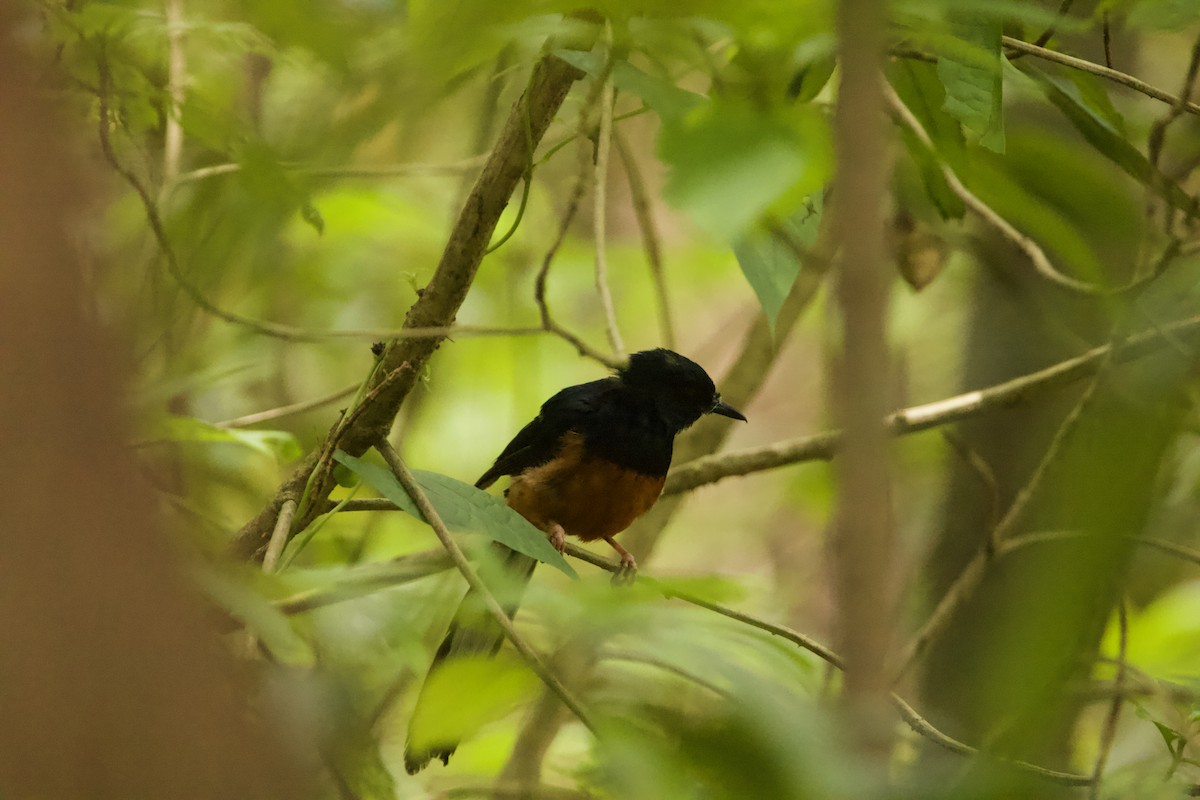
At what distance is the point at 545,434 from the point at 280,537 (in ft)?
5.77

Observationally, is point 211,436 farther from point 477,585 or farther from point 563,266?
point 563,266

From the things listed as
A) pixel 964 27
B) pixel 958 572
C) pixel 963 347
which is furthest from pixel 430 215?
pixel 964 27

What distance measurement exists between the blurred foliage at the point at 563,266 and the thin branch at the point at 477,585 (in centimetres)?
2

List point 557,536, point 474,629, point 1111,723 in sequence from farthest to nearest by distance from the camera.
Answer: point 557,536
point 1111,723
point 474,629

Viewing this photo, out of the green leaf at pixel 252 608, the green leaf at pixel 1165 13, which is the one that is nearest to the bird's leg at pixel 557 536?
the green leaf at pixel 1165 13

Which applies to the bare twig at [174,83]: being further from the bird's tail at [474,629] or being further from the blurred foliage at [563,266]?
the bird's tail at [474,629]

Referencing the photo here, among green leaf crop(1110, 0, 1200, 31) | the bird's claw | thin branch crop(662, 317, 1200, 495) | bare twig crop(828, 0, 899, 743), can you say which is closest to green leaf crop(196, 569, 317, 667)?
the bird's claw

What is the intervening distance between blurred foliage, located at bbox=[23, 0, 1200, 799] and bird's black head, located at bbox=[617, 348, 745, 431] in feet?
1.53

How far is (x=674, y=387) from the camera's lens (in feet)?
11.1

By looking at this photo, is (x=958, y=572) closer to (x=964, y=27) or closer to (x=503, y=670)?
(x=964, y=27)

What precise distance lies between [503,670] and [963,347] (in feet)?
10.00

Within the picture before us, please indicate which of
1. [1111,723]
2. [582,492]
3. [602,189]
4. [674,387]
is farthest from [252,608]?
[674,387]

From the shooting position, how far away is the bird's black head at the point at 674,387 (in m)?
3.35

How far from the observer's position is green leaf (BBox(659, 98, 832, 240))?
692mm
